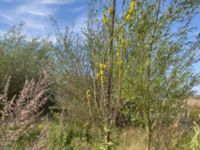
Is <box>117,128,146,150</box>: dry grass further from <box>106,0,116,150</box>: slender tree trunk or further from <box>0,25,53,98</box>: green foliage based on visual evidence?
<box>0,25,53,98</box>: green foliage

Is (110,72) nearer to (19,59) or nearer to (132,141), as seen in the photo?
(132,141)

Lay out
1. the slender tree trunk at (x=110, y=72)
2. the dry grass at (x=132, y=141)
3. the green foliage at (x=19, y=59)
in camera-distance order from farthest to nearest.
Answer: the green foliage at (x=19, y=59), the dry grass at (x=132, y=141), the slender tree trunk at (x=110, y=72)

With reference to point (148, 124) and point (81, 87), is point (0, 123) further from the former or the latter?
point (81, 87)

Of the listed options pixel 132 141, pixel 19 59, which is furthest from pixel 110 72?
pixel 19 59

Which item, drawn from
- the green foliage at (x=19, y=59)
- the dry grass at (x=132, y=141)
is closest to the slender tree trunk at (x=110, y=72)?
the dry grass at (x=132, y=141)

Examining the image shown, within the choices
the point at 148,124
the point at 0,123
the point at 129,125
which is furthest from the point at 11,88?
the point at 0,123

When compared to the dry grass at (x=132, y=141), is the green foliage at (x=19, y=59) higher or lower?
higher

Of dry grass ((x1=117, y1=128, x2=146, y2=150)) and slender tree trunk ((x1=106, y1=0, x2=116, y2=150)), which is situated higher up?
slender tree trunk ((x1=106, y1=0, x2=116, y2=150))

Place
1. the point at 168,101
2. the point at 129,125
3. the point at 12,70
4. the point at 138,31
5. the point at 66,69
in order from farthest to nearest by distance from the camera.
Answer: the point at 12,70 < the point at 66,69 < the point at 129,125 < the point at 168,101 < the point at 138,31

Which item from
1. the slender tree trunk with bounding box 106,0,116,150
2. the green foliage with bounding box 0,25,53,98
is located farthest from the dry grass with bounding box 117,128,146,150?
the green foliage with bounding box 0,25,53,98

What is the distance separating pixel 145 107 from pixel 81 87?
8233mm

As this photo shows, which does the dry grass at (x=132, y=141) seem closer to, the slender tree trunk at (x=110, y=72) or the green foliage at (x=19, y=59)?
the slender tree trunk at (x=110, y=72)

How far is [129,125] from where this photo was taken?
1352cm

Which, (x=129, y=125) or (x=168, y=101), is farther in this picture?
(x=129, y=125)
